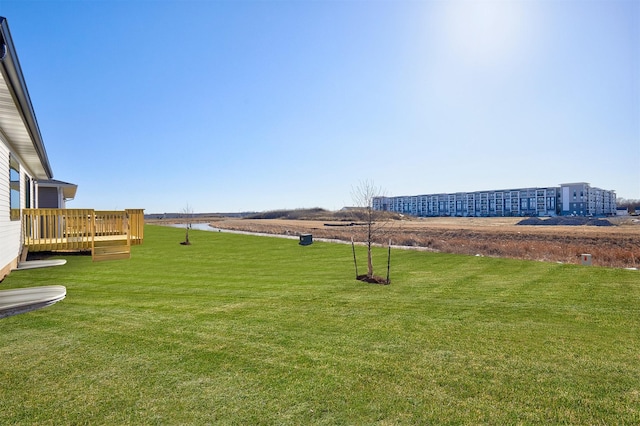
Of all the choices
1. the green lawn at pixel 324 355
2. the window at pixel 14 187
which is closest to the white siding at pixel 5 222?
the window at pixel 14 187

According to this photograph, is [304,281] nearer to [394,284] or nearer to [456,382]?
[394,284]

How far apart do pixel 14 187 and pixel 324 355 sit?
12.5 metres

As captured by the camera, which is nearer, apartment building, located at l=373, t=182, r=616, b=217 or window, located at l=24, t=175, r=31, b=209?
window, located at l=24, t=175, r=31, b=209

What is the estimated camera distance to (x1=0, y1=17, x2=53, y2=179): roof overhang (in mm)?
4629

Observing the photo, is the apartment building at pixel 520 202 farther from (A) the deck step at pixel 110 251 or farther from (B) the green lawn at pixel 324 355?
(B) the green lawn at pixel 324 355

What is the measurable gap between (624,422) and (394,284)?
6724 mm

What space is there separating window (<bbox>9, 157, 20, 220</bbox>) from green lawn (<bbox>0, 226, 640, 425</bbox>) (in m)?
3.32

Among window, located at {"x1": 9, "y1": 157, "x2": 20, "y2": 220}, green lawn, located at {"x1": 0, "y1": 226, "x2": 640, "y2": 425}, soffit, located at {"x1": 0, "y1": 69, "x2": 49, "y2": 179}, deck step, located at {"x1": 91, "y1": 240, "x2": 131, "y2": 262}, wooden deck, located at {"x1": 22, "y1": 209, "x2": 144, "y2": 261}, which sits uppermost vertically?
soffit, located at {"x1": 0, "y1": 69, "x2": 49, "y2": 179}

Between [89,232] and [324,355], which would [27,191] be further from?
[324,355]

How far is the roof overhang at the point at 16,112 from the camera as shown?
4.63 m

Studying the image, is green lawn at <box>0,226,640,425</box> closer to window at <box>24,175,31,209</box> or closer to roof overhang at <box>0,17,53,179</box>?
roof overhang at <box>0,17,53,179</box>

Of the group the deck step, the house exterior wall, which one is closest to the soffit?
the deck step

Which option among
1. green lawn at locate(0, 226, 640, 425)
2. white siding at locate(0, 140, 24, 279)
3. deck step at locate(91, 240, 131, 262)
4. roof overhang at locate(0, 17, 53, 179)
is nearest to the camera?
green lawn at locate(0, 226, 640, 425)

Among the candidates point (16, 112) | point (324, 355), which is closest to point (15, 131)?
point (16, 112)
